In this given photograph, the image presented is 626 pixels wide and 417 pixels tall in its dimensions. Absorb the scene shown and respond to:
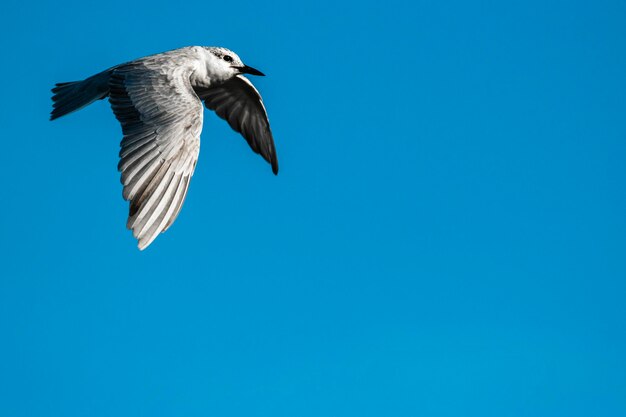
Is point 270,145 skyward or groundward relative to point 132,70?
skyward

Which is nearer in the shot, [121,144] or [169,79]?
[121,144]

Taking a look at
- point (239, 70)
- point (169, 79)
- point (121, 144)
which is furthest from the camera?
point (239, 70)

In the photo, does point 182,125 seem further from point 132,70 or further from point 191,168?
point 132,70

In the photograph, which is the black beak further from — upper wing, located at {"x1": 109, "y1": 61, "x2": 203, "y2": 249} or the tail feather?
the tail feather

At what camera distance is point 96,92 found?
16.3 m

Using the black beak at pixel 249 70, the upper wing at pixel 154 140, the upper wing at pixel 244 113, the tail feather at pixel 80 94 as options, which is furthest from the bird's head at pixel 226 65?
the tail feather at pixel 80 94

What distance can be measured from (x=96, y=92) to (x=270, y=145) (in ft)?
13.2

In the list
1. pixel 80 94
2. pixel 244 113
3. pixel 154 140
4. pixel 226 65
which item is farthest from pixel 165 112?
pixel 244 113

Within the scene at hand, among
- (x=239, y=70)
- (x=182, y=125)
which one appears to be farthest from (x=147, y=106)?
(x=239, y=70)

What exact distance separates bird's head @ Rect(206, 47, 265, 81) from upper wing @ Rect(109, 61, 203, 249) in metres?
1.74

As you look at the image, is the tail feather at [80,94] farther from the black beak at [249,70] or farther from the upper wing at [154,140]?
the black beak at [249,70]

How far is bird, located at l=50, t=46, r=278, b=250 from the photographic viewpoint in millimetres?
13039

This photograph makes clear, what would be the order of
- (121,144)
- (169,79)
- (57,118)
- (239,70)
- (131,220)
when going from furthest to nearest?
(239,70) → (57,118) → (169,79) → (121,144) → (131,220)

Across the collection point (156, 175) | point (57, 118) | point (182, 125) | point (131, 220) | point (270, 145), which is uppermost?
point (270, 145)
